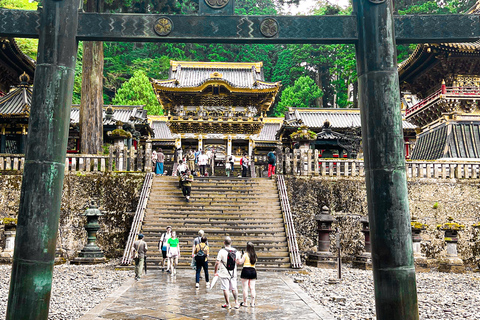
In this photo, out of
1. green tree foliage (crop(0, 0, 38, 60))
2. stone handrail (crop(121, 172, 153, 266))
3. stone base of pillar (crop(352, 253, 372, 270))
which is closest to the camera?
stone handrail (crop(121, 172, 153, 266))

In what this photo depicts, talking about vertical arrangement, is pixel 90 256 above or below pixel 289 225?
below

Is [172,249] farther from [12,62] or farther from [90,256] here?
[12,62]

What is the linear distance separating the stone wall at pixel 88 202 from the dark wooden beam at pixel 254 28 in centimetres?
1046

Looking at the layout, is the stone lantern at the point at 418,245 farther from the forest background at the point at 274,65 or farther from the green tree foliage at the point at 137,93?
the green tree foliage at the point at 137,93

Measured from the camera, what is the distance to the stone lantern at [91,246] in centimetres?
1292

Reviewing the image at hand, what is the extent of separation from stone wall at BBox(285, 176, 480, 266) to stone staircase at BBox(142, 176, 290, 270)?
112 cm

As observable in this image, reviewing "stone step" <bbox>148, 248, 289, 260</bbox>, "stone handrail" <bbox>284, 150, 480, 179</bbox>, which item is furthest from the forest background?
"stone step" <bbox>148, 248, 289, 260</bbox>

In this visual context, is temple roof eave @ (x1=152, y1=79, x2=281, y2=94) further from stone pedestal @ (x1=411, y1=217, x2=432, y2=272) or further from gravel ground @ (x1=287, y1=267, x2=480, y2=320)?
gravel ground @ (x1=287, y1=267, x2=480, y2=320)

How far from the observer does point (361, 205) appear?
600 inches

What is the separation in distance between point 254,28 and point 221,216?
9837 millimetres

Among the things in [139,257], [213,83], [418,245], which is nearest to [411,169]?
[418,245]

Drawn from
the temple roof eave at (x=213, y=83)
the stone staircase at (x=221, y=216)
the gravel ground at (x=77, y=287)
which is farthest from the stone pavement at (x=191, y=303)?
the temple roof eave at (x=213, y=83)

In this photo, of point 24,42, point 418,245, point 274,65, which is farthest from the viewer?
point 274,65

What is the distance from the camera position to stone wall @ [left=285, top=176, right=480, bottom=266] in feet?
49.0
